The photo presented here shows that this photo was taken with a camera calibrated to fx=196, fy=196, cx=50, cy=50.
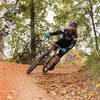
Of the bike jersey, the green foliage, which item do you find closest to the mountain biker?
the bike jersey

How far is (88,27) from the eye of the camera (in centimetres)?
1559

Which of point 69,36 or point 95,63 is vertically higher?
point 69,36

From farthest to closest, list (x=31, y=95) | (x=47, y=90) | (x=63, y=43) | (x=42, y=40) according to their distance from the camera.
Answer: (x=42, y=40) → (x=63, y=43) → (x=47, y=90) → (x=31, y=95)

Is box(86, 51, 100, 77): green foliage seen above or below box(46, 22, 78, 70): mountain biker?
below

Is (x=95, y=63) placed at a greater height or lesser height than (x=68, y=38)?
lesser

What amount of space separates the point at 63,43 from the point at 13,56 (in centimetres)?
907

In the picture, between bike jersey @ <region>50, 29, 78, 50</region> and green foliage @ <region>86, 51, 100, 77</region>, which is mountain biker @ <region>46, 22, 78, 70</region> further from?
green foliage @ <region>86, 51, 100, 77</region>

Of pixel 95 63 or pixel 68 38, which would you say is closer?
pixel 95 63

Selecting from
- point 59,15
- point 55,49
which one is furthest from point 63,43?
point 59,15

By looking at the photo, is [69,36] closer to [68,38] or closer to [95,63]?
[68,38]

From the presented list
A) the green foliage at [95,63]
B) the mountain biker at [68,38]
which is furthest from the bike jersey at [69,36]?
the green foliage at [95,63]

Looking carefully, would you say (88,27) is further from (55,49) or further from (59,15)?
(55,49)

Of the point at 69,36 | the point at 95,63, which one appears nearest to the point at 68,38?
the point at 69,36

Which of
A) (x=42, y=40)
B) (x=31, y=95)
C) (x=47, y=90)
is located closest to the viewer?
(x=31, y=95)
